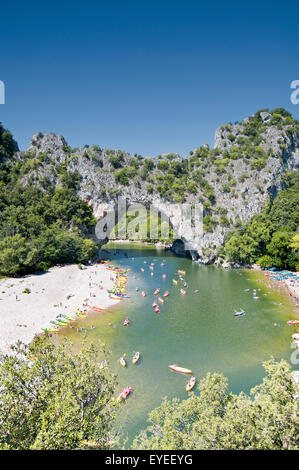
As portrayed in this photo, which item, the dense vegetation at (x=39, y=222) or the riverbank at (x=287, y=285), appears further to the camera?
the dense vegetation at (x=39, y=222)

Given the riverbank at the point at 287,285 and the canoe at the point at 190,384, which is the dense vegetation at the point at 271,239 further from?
the canoe at the point at 190,384

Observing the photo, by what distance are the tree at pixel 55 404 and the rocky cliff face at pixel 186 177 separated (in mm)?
63148

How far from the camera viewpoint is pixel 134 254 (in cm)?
9125

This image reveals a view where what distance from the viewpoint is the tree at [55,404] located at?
11859 mm

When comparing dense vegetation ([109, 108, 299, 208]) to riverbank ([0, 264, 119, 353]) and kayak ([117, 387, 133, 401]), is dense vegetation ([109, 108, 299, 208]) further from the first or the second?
kayak ([117, 387, 133, 401])

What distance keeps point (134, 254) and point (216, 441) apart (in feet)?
263

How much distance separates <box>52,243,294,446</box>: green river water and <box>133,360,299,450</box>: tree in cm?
748

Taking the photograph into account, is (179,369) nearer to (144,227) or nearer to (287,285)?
(287,285)

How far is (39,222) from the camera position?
65.9 meters

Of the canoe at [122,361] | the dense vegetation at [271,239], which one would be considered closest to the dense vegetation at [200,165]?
the dense vegetation at [271,239]

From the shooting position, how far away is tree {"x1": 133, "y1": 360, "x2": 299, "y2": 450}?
1152 cm

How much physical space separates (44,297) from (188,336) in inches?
1006

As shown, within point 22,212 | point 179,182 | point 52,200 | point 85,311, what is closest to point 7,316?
point 85,311
